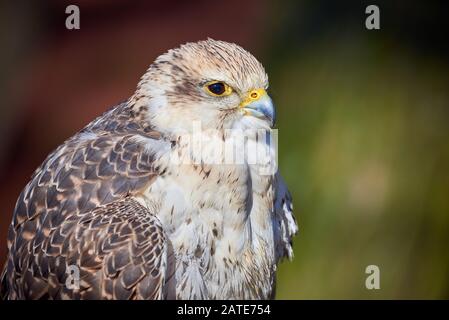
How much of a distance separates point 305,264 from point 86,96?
11.0 feet

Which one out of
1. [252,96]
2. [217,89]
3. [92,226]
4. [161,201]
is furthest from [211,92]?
[92,226]

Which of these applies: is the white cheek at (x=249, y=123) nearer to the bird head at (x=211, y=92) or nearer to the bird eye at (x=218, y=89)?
the bird head at (x=211, y=92)

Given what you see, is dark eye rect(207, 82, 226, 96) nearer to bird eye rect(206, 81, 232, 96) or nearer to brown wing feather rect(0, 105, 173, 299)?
bird eye rect(206, 81, 232, 96)

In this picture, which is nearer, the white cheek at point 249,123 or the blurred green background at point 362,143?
the white cheek at point 249,123

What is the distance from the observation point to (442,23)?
5.88 m

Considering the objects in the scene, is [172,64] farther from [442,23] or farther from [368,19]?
[442,23]

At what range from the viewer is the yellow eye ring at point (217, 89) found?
3713 millimetres

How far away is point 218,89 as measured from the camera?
3.72 metres

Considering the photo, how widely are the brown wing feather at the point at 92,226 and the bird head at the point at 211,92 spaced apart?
17 cm

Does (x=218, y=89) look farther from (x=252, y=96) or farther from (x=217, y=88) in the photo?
(x=252, y=96)

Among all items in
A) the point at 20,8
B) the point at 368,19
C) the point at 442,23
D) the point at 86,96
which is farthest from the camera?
the point at 86,96

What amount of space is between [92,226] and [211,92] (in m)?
0.90

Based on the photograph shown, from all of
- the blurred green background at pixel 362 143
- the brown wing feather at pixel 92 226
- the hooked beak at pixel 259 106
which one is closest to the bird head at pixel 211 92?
the hooked beak at pixel 259 106
